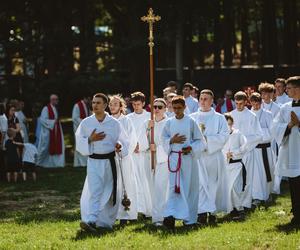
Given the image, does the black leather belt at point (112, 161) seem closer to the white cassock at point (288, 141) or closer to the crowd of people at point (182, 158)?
the crowd of people at point (182, 158)

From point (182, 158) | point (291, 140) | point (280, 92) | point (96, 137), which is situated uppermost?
point (280, 92)

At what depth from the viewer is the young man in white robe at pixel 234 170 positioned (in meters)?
13.0

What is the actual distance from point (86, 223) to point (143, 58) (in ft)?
54.7

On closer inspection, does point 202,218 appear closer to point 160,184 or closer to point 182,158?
point 160,184

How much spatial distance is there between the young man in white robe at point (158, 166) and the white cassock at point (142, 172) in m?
0.26

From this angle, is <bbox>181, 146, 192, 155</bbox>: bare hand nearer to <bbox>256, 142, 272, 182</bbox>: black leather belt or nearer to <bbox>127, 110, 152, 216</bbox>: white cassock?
<bbox>127, 110, 152, 216</bbox>: white cassock

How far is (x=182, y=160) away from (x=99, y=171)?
1.28 meters

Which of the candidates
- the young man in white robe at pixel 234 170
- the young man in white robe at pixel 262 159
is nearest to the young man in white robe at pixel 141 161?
the young man in white robe at pixel 234 170

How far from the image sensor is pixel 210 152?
494 inches

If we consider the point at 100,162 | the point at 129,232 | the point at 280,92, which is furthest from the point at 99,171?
the point at 280,92

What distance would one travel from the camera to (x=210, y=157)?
12.8 metres

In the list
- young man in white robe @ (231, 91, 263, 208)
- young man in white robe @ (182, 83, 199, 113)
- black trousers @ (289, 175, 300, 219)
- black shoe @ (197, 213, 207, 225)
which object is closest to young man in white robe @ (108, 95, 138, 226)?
black shoe @ (197, 213, 207, 225)

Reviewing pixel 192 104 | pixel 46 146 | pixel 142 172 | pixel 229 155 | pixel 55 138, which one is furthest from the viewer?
pixel 46 146

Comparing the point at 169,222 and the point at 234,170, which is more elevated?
the point at 234,170
